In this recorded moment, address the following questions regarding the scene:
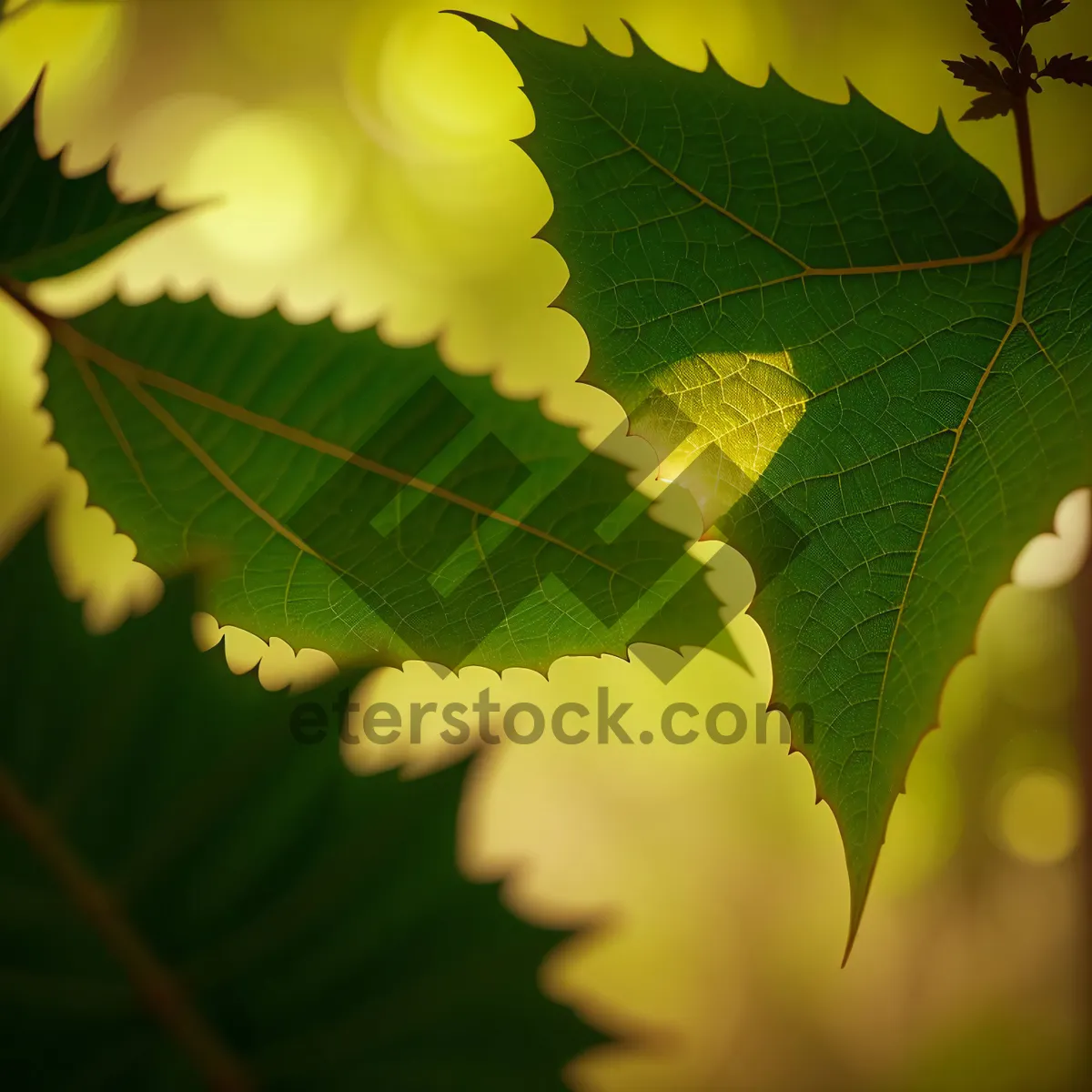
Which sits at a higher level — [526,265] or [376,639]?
[526,265]

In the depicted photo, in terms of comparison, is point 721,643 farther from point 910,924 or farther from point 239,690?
point 910,924

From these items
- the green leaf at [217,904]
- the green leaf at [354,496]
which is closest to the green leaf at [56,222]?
the green leaf at [354,496]

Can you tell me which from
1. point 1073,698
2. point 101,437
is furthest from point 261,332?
point 1073,698

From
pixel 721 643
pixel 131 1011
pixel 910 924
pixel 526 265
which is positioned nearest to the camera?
pixel 131 1011

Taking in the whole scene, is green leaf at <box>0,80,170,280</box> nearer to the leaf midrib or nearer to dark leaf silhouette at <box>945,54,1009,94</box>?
the leaf midrib

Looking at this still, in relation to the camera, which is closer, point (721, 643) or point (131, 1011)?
point (131, 1011)

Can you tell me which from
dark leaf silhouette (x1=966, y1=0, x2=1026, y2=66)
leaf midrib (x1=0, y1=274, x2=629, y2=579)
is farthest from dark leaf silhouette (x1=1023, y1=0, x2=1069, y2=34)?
leaf midrib (x1=0, y1=274, x2=629, y2=579)
